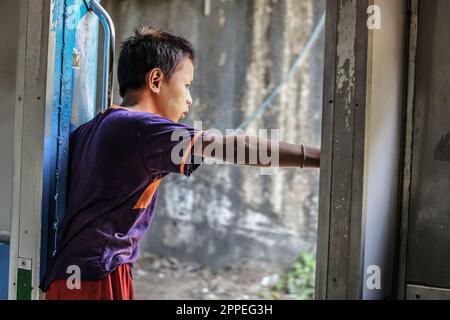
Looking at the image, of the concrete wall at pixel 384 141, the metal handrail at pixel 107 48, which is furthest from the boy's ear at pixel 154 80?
the concrete wall at pixel 384 141

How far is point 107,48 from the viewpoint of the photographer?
2.19 meters

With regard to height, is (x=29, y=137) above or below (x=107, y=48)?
below

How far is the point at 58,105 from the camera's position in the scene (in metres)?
1.90

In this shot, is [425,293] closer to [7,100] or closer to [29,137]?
[29,137]

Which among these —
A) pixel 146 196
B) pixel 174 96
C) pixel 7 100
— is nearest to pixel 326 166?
pixel 146 196

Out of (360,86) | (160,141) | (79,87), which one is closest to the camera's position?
(360,86)

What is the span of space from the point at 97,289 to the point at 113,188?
311mm

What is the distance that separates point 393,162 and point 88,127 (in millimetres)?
975

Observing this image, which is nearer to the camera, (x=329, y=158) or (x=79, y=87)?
(x=329, y=158)

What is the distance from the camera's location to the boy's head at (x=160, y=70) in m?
2.04

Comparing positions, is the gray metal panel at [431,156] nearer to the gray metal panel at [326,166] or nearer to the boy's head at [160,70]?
the gray metal panel at [326,166]

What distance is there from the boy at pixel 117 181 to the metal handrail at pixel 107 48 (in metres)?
0.32

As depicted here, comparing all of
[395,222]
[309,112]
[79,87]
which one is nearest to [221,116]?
[309,112]
